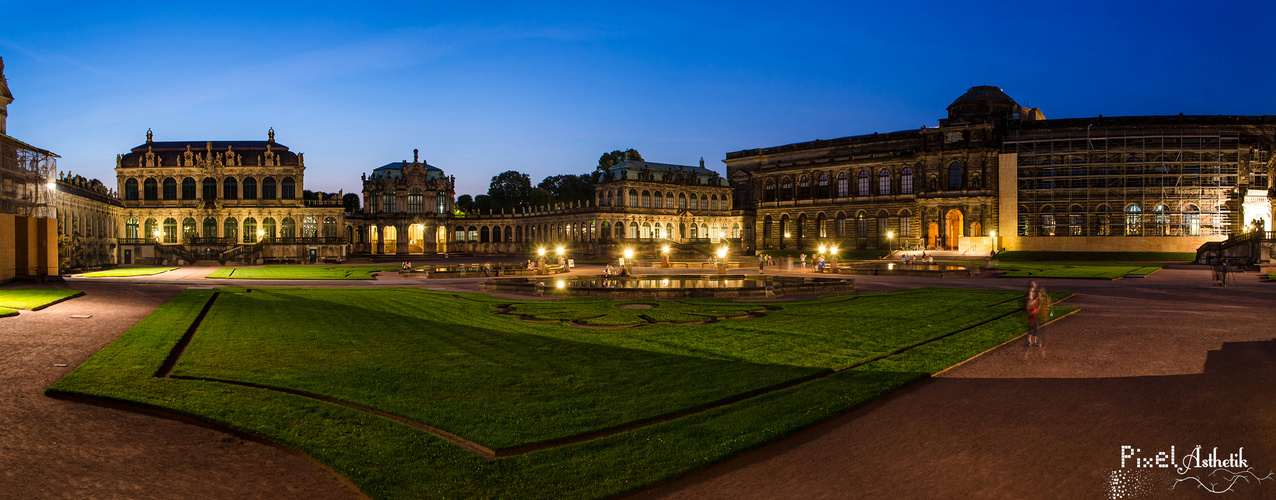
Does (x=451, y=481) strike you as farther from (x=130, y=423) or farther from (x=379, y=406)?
(x=130, y=423)

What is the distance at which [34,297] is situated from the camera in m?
25.4

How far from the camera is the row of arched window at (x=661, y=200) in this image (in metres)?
94.5

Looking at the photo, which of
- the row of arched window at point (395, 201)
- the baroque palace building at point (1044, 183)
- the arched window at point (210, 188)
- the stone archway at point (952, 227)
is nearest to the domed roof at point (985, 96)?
the baroque palace building at point (1044, 183)

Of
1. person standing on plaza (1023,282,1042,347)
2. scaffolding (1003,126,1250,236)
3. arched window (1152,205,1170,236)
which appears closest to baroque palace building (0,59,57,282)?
person standing on plaza (1023,282,1042,347)

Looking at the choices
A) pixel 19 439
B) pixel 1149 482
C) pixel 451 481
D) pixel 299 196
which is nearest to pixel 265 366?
pixel 19 439

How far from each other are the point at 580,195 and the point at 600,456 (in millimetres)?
122372

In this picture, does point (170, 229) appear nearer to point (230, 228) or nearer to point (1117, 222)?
point (230, 228)

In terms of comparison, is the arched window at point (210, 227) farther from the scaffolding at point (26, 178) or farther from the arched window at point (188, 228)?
the scaffolding at point (26, 178)

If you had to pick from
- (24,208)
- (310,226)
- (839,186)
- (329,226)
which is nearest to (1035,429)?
(24,208)

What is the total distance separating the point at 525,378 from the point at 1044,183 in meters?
77.7

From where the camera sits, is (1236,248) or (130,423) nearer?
(130,423)

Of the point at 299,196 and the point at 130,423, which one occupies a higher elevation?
the point at 299,196

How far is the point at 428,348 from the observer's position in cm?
1578

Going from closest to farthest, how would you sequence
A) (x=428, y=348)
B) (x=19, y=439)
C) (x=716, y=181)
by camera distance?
(x=19, y=439)
(x=428, y=348)
(x=716, y=181)
